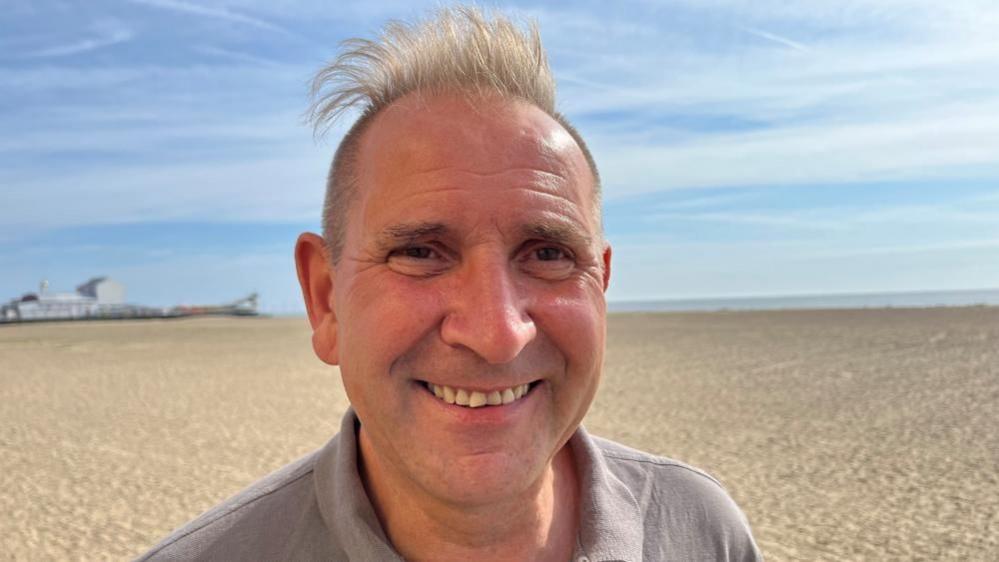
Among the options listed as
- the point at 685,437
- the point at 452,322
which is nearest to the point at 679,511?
the point at 452,322

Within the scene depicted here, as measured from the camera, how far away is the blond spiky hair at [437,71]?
1585 mm

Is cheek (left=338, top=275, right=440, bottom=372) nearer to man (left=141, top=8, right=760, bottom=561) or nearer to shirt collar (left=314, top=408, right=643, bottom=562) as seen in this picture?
man (left=141, top=8, right=760, bottom=561)

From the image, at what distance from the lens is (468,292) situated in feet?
4.78

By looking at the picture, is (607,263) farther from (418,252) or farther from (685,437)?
(685,437)

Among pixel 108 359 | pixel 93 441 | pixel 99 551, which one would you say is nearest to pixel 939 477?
pixel 99 551

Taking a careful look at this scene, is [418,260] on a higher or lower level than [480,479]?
higher

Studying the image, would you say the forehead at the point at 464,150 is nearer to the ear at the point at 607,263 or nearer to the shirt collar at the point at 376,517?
the ear at the point at 607,263

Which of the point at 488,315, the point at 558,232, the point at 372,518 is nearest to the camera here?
the point at 488,315

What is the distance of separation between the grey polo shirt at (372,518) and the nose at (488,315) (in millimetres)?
454

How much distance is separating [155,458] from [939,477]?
10934 mm

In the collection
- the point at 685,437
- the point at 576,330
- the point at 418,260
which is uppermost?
the point at 418,260

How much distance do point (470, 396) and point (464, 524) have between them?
0.97ft

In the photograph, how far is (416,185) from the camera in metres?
1.50

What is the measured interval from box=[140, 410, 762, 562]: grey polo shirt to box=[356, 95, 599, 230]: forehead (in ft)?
1.92
